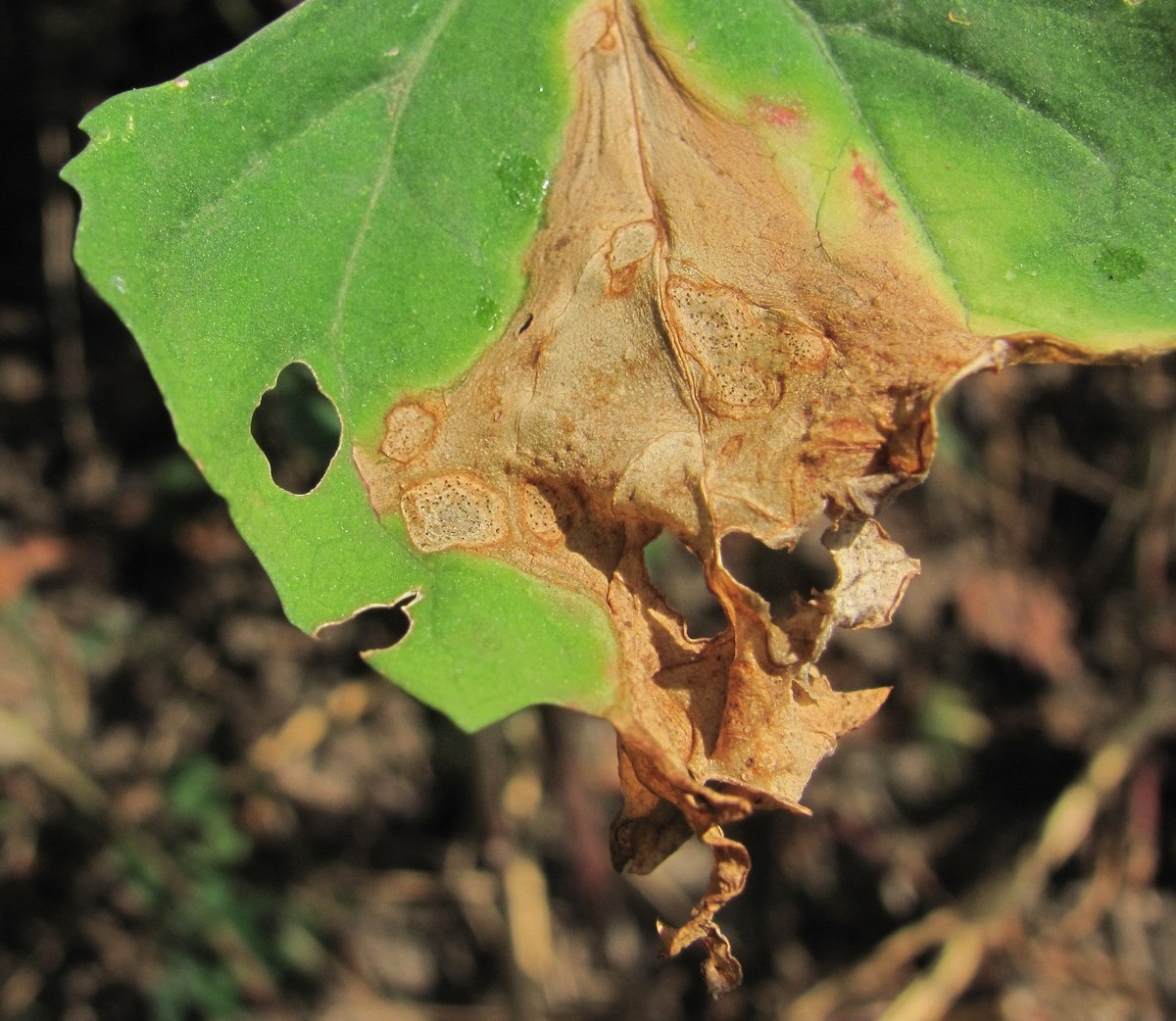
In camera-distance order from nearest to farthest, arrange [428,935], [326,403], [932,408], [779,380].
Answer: [932,408], [779,380], [326,403], [428,935]

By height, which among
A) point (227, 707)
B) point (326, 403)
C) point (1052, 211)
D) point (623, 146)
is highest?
point (623, 146)

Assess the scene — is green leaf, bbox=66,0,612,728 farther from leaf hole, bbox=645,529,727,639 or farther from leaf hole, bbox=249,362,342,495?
leaf hole, bbox=645,529,727,639

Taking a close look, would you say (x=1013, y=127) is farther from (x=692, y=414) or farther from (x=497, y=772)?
(x=497, y=772)

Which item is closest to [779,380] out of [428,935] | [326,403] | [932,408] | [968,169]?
[932,408]

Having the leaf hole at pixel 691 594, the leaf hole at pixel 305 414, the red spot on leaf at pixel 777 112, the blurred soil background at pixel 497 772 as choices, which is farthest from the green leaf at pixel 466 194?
the leaf hole at pixel 691 594

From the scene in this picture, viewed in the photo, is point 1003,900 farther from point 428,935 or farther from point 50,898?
point 50,898

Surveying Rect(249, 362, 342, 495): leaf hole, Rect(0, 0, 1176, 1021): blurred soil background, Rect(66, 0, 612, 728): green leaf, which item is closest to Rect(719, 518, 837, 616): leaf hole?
Rect(0, 0, 1176, 1021): blurred soil background

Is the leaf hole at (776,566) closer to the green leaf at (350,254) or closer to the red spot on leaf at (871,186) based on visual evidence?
the red spot on leaf at (871,186)

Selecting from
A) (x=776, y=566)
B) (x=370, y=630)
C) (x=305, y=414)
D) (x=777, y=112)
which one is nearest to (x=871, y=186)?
(x=777, y=112)
